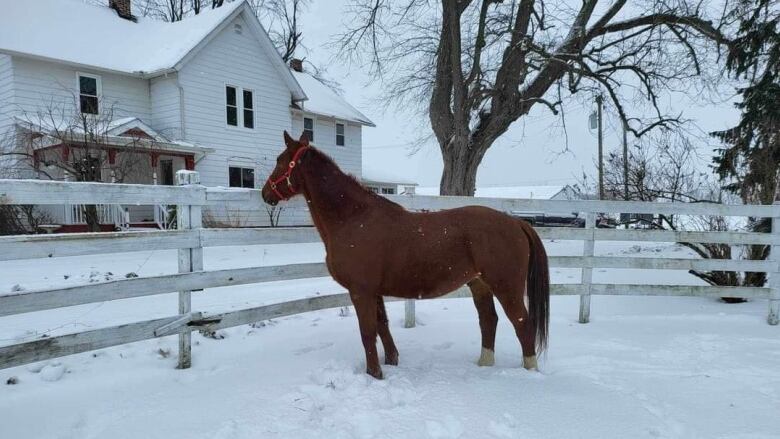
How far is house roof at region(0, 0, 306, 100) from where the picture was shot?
1350 centimetres

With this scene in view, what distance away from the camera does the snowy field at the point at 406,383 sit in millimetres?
2570

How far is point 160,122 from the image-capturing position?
15.3 meters

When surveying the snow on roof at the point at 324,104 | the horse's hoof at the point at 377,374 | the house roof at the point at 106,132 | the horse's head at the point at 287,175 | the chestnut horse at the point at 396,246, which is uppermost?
the snow on roof at the point at 324,104

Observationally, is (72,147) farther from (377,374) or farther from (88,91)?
(377,374)

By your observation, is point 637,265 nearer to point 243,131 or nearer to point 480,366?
point 480,366

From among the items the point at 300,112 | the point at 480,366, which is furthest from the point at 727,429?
the point at 300,112

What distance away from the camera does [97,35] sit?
15453 mm

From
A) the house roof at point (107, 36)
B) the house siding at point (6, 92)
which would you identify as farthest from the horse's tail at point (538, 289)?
the house siding at point (6, 92)

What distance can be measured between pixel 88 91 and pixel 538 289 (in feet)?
52.8

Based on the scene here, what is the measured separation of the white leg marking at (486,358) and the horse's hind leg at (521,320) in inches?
10.6

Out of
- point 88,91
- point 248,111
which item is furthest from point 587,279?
point 88,91

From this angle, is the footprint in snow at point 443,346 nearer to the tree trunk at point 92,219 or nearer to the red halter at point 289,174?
the red halter at point 289,174

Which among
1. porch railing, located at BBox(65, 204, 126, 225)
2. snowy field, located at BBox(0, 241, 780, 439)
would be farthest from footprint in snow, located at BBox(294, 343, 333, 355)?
porch railing, located at BBox(65, 204, 126, 225)

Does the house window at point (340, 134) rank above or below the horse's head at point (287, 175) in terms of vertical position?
above
